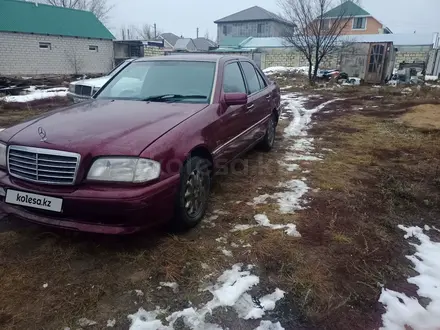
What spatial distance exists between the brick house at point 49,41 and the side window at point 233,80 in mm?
19380

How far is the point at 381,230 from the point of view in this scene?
3053mm

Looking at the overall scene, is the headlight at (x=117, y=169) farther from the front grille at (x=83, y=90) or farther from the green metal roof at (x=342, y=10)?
the green metal roof at (x=342, y=10)

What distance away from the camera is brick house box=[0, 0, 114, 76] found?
19.0m

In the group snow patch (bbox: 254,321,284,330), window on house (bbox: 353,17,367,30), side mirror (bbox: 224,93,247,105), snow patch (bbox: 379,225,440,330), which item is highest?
window on house (bbox: 353,17,367,30)

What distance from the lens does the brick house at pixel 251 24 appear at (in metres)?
53.3

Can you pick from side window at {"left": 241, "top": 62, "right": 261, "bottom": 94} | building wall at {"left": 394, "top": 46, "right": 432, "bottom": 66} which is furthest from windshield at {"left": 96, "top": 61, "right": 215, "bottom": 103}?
building wall at {"left": 394, "top": 46, "right": 432, "bottom": 66}

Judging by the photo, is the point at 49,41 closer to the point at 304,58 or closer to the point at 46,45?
the point at 46,45

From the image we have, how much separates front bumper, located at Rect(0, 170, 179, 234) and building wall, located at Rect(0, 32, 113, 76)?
66.5ft

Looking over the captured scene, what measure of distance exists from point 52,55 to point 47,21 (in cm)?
241

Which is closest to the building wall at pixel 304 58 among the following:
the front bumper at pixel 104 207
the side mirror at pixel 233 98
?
the side mirror at pixel 233 98

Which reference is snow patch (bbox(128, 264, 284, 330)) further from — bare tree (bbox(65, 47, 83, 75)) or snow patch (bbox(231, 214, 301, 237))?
bare tree (bbox(65, 47, 83, 75))

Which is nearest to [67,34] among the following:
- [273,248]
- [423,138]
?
[423,138]

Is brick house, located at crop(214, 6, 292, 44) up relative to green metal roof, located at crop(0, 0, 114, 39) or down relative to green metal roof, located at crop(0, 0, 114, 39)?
up

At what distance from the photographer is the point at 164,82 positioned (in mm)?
3605
